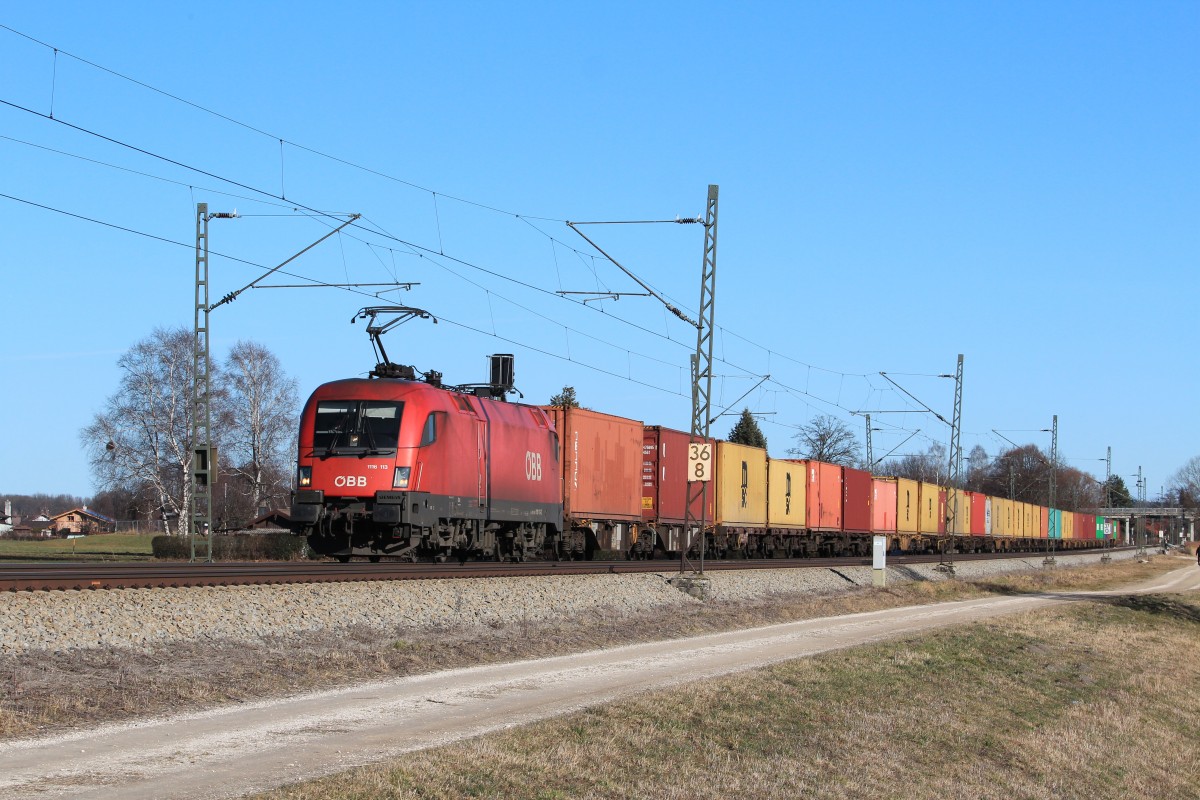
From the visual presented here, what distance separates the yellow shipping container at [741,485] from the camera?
3900 centimetres

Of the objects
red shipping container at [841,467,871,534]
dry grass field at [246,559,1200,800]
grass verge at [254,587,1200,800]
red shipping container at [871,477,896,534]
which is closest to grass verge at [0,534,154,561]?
grass verge at [254,587,1200,800]

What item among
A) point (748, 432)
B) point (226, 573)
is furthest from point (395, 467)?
point (748, 432)

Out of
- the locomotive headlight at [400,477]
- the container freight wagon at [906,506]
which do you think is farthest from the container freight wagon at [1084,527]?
the locomotive headlight at [400,477]

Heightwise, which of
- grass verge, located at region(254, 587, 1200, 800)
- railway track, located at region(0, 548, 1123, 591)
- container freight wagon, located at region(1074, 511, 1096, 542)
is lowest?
container freight wagon, located at region(1074, 511, 1096, 542)

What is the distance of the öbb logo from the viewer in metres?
27.9

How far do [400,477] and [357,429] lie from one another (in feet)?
4.10

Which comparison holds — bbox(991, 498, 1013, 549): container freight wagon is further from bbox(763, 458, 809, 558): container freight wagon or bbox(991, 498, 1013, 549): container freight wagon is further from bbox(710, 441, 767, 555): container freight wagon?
bbox(710, 441, 767, 555): container freight wagon

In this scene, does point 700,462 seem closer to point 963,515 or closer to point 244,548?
point 244,548

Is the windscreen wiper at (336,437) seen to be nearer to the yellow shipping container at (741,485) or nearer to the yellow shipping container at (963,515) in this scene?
the yellow shipping container at (741,485)

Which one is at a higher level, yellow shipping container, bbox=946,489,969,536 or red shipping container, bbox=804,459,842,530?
red shipping container, bbox=804,459,842,530

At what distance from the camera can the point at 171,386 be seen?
6475 cm

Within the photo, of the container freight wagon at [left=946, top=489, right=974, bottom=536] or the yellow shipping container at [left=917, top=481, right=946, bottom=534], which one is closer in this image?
the yellow shipping container at [left=917, top=481, right=946, bottom=534]

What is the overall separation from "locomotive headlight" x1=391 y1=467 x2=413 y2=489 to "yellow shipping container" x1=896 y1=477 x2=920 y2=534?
40267 millimetres

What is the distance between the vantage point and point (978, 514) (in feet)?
233
